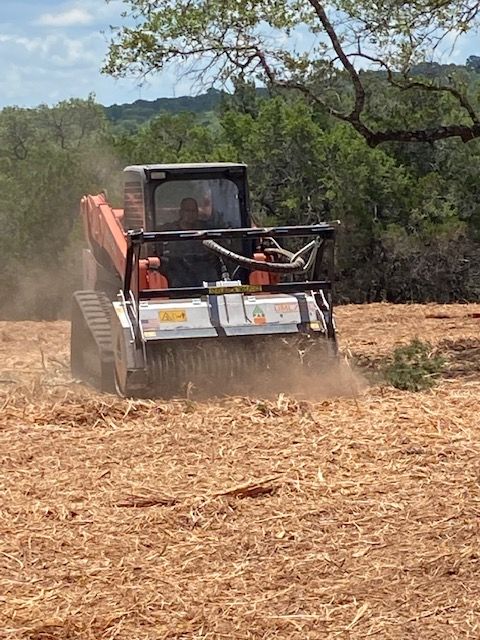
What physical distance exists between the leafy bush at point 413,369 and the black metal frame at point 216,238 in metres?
0.89

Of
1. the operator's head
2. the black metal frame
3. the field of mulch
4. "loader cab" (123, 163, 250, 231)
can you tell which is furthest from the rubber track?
the operator's head

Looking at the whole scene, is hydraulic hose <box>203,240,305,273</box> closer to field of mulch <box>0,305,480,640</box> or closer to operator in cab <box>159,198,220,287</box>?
operator in cab <box>159,198,220,287</box>

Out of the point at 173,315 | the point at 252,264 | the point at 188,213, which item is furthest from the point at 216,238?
the point at 188,213

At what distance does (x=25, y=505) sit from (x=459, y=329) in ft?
32.8

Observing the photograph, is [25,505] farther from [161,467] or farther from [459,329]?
[459,329]

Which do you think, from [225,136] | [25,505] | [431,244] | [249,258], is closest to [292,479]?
[25,505]

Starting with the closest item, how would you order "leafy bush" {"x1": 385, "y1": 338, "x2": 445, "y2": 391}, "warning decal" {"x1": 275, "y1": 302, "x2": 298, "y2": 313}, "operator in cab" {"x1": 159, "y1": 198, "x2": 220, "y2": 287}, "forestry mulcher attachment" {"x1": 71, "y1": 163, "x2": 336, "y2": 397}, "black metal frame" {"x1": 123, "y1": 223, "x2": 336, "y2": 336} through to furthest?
"black metal frame" {"x1": 123, "y1": 223, "x2": 336, "y2": 336} → "forestry mulcher attachment" {"x1": 71, "y1": 163, "x2": 336, "y2": 397} → "warning decal" {"x1": 275, "y1": 302, "x2": 298, "y2": 313} → "leafy bush" {"x1": 385, "y1": 338, "x2": 445, "y2": 391} → "operator in cab" {"x1": 159, "y1": 198, "x2": 220, "y2": 287}

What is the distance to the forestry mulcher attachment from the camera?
8766 millimetres

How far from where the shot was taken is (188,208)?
32.2 ft

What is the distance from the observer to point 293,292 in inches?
361

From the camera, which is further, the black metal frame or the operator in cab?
the operator in cab

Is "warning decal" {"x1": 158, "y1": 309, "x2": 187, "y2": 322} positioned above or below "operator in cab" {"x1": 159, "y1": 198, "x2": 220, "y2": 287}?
below

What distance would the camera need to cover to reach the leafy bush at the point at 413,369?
31.0 feet

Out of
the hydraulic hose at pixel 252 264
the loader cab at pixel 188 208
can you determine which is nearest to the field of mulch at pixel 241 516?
the hydraulic hose at pixel 252 264
